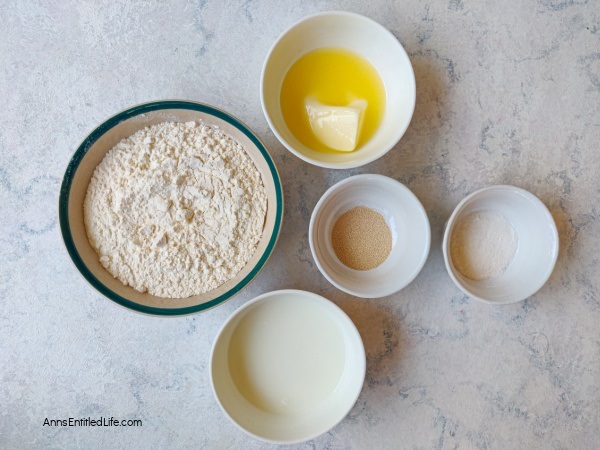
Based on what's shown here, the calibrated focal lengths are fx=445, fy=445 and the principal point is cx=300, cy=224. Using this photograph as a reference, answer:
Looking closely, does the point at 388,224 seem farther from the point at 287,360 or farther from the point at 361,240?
the point at 287,360

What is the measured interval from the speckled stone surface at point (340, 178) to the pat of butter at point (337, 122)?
0.11m

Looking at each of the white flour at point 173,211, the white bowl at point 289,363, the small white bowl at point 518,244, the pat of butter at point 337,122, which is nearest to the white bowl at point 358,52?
the pat of butter at point 337,122

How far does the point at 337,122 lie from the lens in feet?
3.77

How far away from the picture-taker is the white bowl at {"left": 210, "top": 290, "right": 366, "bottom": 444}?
1210mm

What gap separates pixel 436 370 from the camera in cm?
128

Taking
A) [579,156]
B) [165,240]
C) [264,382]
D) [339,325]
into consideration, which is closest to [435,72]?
[579,156]

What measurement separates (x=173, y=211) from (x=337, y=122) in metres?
0.47

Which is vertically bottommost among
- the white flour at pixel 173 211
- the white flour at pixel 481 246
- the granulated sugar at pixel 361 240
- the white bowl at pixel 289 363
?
the white bowl at pixel 289 363

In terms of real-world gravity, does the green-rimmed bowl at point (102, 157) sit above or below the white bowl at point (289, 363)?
above

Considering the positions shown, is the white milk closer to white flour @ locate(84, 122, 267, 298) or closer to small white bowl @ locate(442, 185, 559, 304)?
white flour @ locate(84, 122, 267, 298)

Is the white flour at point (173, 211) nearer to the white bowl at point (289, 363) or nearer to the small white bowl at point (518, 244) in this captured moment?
the white bowl at point (289, 363)

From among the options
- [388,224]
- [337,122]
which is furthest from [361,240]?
[337,122]

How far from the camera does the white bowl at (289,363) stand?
1.21m

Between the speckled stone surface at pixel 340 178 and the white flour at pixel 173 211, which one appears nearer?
the white flour at pixel 173 211
